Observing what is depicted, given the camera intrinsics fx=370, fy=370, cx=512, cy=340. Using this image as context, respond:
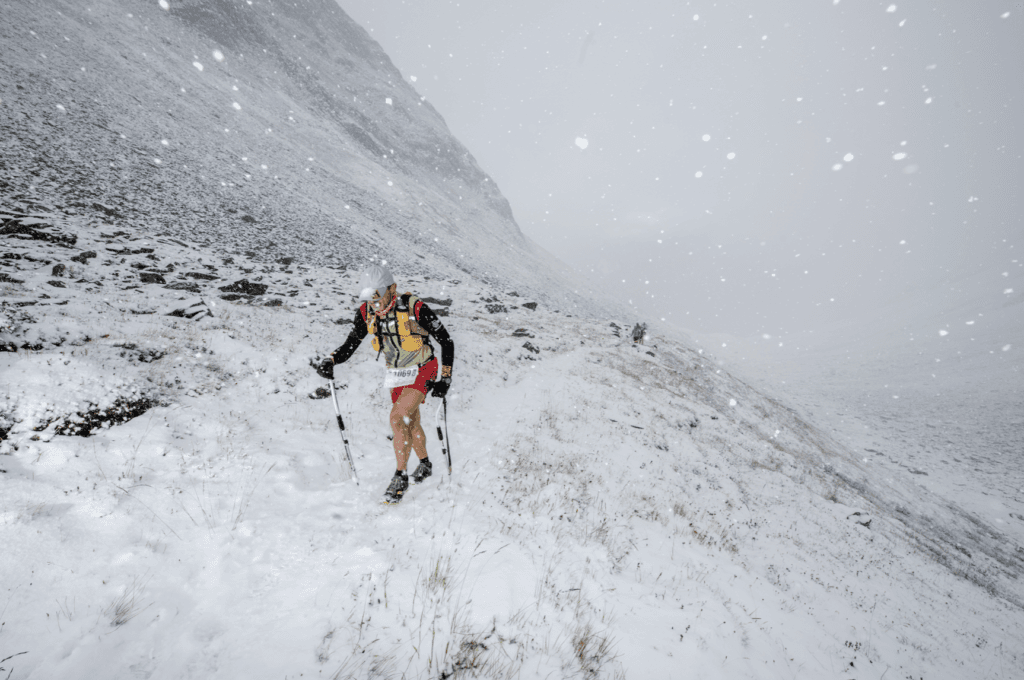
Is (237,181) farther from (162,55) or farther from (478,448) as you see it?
(478,448)

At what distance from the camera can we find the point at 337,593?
10.4 feet

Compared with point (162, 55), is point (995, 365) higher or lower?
higher

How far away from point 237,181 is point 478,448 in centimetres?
2612

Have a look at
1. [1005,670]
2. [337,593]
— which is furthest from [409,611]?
[1005,670]

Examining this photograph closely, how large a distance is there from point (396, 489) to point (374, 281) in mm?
2643

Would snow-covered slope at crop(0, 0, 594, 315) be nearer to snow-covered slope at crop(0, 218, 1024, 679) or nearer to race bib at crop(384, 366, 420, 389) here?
snow-covered slope at crop(0, 218, 1024, 679)

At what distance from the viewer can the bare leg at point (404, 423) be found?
4832 millimetres

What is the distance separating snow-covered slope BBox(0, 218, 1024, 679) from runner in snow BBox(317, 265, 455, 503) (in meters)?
0.73

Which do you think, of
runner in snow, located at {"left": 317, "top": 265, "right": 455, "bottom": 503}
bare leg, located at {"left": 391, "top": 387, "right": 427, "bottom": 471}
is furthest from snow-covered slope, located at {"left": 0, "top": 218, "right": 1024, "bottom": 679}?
runner in snow, located at {"left": 317, "top": 265, "right": 455, "bottom": 503}

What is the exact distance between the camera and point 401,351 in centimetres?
489

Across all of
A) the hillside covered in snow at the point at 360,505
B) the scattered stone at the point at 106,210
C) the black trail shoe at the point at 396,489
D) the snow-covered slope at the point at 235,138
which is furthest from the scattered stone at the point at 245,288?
the black trail shoe at the point at 396,489

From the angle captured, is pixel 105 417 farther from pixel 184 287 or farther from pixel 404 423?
pixel 184 287

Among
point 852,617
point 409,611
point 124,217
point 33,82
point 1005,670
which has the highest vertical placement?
point 1005,670

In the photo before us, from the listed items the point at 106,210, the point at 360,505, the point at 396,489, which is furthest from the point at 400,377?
the point at 106,210
